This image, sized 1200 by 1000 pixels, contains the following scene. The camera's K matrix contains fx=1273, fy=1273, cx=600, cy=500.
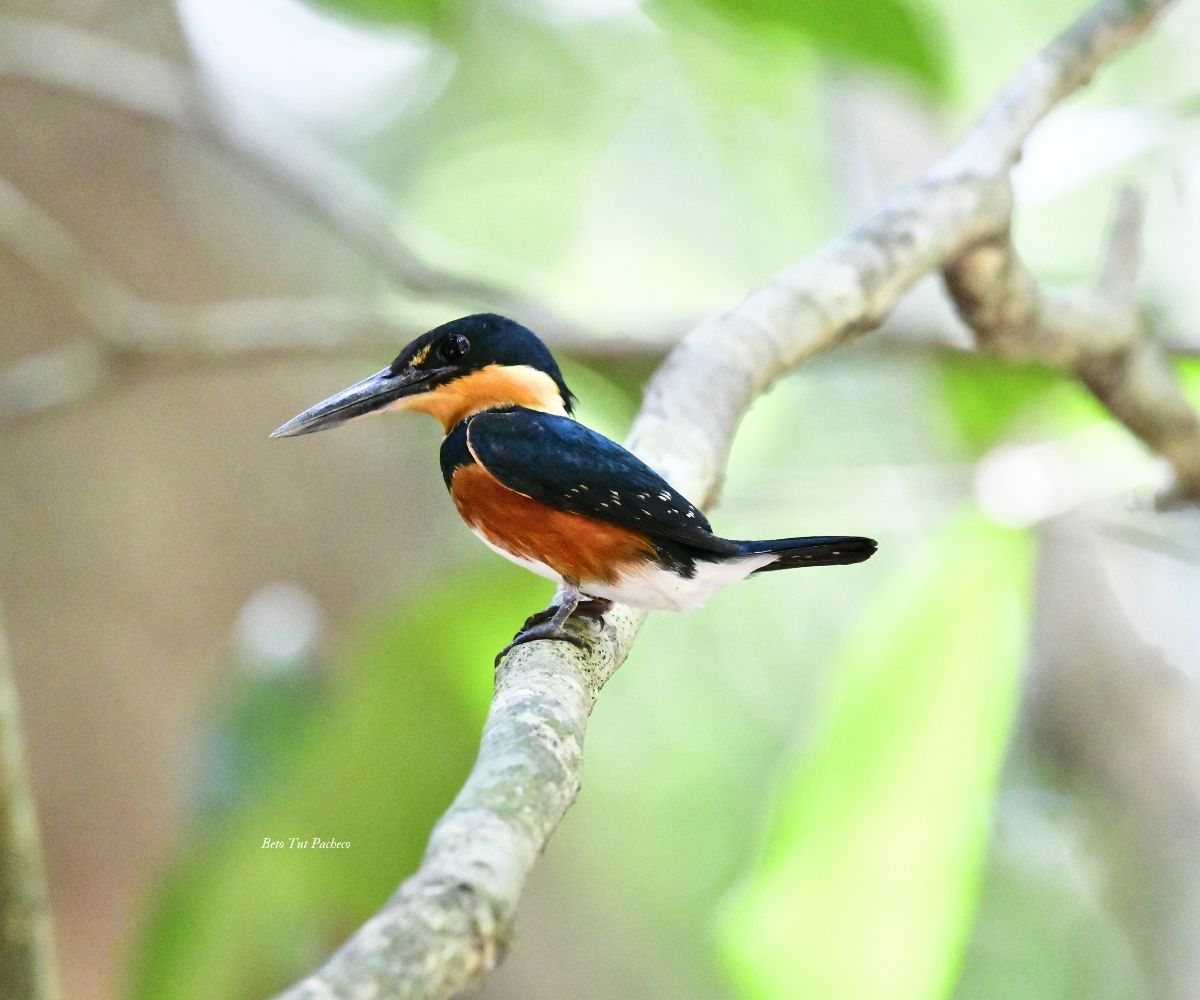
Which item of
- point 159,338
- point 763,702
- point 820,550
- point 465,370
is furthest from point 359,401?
point 763,702

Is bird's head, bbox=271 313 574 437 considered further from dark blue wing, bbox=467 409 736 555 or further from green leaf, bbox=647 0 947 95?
green leaf, bbox=647 0 947 95

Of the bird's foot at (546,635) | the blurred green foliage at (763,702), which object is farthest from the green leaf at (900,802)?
the bird's foot at (546,635)

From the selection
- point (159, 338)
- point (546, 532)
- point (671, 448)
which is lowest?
point (546, 532)

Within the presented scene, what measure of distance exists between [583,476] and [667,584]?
0.12 m

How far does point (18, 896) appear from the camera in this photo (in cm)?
123

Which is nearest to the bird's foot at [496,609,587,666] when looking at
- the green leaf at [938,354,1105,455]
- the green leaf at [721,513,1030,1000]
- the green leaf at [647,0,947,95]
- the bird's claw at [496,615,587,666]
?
the bird's claw at [496,615,587,666]

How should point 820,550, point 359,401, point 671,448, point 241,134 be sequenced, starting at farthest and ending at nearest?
point 241,134 → point 671,448 → point 359,401 → point 820,550

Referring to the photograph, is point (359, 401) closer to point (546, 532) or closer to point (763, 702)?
point (546, 532)

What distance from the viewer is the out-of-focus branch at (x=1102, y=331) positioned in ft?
4.90

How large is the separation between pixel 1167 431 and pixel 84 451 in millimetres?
2243

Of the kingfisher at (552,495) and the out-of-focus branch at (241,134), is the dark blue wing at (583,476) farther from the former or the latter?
the out-of-focus branch at (241,134)

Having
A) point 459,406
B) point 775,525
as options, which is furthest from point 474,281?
point 459,406

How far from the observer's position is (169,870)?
6.58 ft

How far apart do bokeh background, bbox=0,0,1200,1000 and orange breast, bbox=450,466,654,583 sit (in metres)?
0.95
